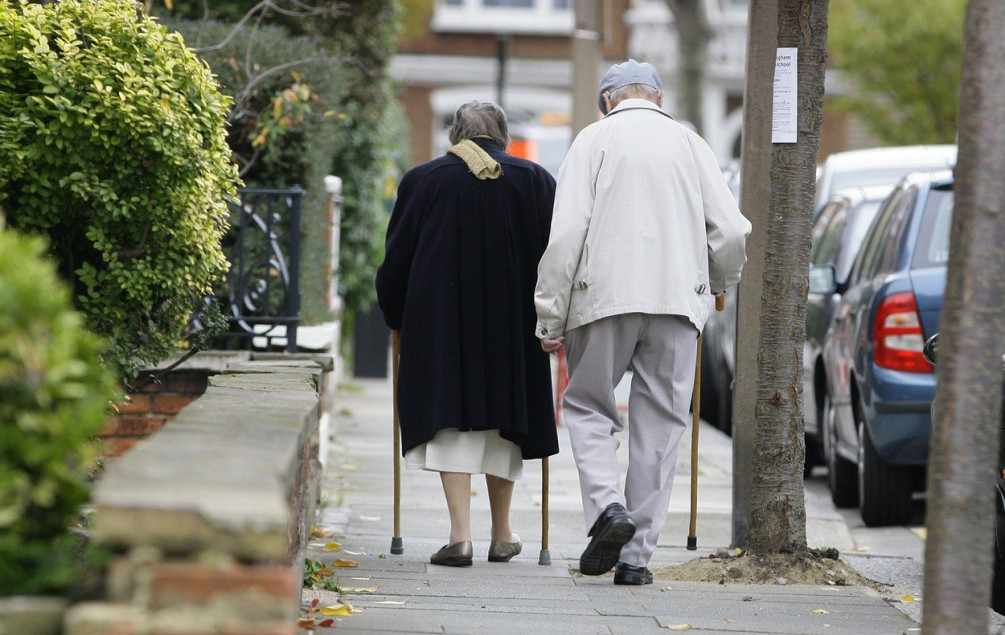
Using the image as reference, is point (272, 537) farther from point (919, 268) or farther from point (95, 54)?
point (919, 268)

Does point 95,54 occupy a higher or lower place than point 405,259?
higher

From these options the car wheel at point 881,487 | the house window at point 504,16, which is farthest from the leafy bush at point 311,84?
the house window at point 504,16

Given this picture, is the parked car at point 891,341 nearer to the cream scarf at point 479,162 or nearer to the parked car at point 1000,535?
the parked car at point 1000,535

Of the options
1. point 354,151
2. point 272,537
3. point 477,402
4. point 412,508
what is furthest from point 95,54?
point 354,151

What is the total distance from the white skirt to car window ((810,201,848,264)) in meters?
4.22

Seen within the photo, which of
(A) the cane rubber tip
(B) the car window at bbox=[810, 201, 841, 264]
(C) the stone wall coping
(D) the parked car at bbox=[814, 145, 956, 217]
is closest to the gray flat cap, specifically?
(A) the cane rubber tip

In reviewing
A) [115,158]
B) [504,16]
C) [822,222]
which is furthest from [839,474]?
[504,16]

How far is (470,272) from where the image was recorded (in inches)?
220

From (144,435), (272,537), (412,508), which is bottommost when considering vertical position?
(412,508)

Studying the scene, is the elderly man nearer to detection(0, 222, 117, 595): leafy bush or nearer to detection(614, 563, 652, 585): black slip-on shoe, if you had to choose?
detection(614, 563, 652, 585): black slip-on shoe

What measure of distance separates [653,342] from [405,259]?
1.04 m

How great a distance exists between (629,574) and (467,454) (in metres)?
0.81

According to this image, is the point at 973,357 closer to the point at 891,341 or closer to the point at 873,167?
the point at 891,341

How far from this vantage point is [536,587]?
16.6ft
